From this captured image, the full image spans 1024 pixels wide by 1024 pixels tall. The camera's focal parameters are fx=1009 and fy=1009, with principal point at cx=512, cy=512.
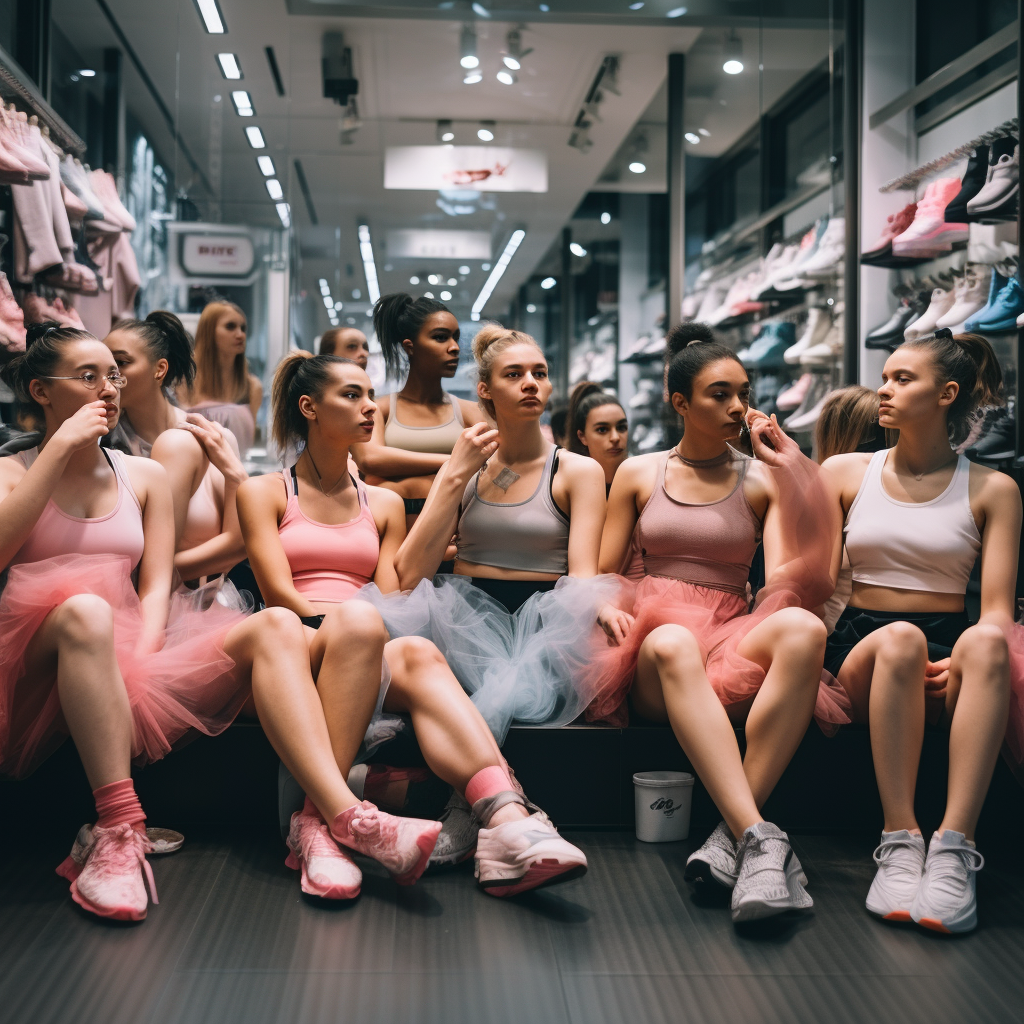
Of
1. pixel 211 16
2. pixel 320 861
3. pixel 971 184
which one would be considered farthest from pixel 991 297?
pixel 211 16

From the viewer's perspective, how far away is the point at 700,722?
2.06 m

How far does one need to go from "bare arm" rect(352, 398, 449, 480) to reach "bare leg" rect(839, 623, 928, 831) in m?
1.60

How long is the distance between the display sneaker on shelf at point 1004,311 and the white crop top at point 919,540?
0.99m

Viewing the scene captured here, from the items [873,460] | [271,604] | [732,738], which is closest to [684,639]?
[732,738]

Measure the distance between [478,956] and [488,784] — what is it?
355 mm

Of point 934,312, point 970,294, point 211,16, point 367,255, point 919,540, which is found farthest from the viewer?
point 367,255

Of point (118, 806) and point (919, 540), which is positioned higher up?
point (919, 540)

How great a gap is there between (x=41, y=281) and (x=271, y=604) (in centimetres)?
203

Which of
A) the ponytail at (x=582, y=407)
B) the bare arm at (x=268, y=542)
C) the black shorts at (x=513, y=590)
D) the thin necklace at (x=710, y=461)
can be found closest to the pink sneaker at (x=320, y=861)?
the bare arm at (x=268, y=542)

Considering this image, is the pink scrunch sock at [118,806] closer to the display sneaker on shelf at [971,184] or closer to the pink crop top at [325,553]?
the pink crop top at [325,553]

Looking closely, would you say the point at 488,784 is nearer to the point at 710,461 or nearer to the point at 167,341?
the point at 710,461

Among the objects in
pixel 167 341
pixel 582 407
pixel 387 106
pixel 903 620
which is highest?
pixel 387 106

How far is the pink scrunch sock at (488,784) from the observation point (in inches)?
79.2

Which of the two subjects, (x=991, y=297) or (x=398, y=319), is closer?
(x=991, y=297)
